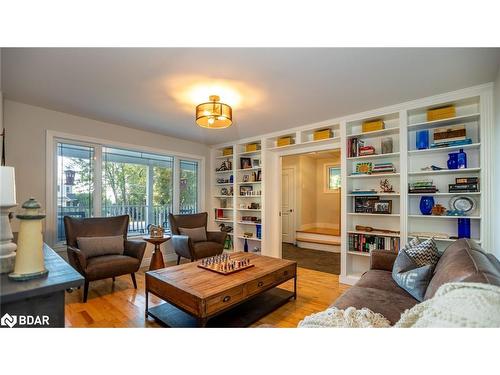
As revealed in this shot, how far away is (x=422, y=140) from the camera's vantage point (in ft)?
9.25

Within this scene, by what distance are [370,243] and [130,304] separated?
2.90 m

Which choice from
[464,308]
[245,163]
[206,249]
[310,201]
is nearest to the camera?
[464,308]

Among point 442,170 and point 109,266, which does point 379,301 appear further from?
point 109,266

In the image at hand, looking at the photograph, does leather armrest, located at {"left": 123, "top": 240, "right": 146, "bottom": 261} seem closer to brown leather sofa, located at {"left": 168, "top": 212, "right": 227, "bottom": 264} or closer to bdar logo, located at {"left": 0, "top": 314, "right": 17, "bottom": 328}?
brown leather sofa, located at {"left": 168, "top": 212, "right": 227, "bottom": 264}

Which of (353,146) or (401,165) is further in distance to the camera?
(353,146)

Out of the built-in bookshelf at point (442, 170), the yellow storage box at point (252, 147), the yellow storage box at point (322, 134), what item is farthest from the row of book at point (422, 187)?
the yellow storage box at point (252, 147)

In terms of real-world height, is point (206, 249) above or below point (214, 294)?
below

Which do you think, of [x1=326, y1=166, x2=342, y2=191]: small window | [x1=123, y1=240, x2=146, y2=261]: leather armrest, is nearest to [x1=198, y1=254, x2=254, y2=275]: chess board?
[x1=123, y1=240, x2=146, y2=261]: leather armrest

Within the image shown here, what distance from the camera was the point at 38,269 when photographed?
3.14 ft

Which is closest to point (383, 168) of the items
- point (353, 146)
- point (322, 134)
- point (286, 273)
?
point (353, 146)

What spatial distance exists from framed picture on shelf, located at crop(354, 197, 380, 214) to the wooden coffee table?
51.9 inches

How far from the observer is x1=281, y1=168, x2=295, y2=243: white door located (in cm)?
615

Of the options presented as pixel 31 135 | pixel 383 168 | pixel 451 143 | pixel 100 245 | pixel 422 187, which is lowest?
pixel 100 245
